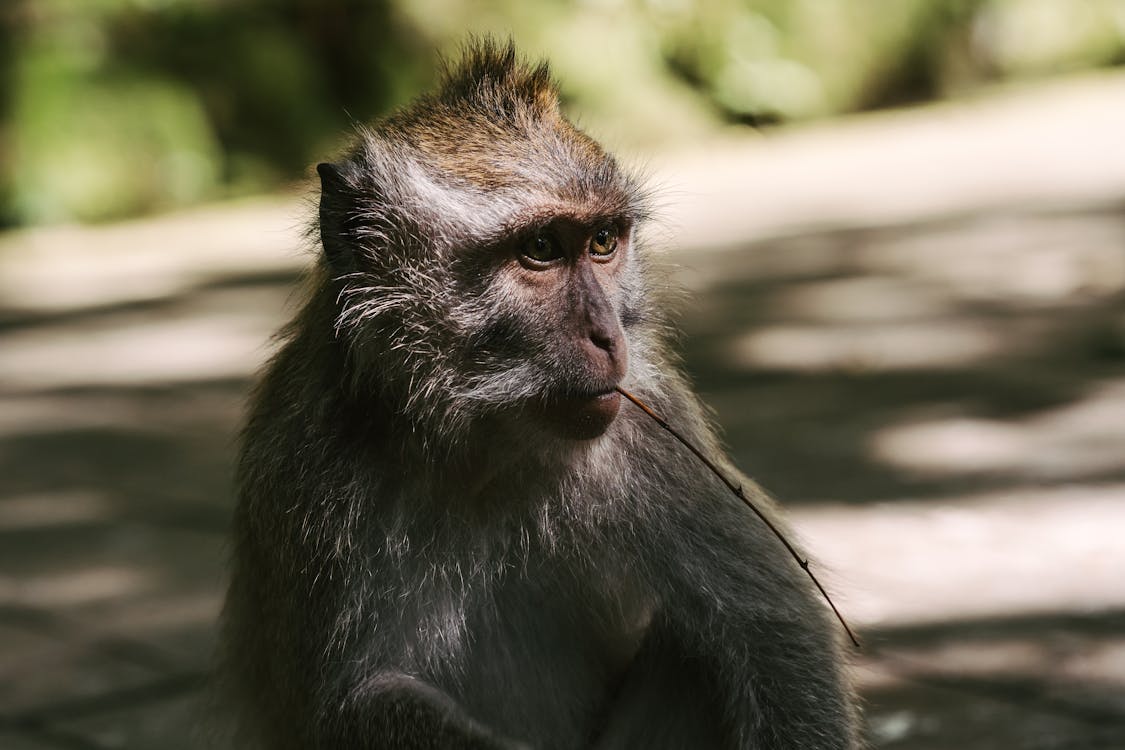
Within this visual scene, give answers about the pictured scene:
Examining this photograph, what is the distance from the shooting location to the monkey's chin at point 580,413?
3551mm

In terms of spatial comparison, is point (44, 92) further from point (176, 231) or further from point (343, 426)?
point (343, 426)

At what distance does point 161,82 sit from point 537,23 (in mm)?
4173

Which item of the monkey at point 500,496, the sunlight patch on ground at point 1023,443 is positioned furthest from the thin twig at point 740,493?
the sunlight patch on ground at point 1023,443

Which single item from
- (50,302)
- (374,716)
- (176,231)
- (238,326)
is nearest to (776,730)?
(374,716)

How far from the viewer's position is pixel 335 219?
12.4ft

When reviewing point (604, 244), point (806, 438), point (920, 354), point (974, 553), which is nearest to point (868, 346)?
point (920, 354)

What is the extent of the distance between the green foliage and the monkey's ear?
12500 millimetres

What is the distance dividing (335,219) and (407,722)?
114 centimetres

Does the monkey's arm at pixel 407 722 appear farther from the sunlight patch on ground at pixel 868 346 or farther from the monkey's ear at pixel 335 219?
the sunlight patch on ground at pixel 868 346

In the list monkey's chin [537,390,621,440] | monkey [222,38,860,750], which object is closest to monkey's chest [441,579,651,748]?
monkey [222,38,860,750]

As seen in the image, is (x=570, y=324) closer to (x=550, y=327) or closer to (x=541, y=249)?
(x=550, y=327)

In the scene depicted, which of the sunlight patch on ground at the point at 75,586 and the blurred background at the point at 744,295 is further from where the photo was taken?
the sunlight patch on ground at the point at 75,586

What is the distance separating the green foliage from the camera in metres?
16.5

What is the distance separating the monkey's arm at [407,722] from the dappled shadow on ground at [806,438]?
1261mm
